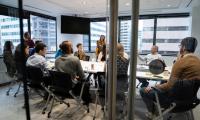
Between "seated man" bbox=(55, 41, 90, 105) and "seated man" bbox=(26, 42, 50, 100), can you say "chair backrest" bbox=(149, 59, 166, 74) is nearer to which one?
"seated man" bbox=(55, 41, 90, 105)

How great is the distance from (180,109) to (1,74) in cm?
383

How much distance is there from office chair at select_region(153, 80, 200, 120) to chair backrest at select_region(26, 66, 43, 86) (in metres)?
1.90

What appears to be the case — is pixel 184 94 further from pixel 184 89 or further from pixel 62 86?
pixel 62 86

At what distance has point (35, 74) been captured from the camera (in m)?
2.88

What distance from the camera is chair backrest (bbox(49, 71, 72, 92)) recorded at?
96.7 inches

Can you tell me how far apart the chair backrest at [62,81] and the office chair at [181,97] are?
1228 mm

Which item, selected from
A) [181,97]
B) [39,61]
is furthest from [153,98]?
[39,61]

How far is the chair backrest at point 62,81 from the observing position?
246 centimetres

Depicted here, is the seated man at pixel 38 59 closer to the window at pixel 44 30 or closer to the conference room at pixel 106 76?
the conference room at pixel 106 76

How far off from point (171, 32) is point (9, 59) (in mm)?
5384

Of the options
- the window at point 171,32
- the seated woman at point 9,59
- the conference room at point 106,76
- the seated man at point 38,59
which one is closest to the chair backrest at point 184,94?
the conference room at point 106,76

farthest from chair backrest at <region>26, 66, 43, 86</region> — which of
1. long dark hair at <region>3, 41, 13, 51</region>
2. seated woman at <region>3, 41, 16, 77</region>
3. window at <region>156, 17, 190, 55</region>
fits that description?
window at <region>156, 17, 190, 55</region>

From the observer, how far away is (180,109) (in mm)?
2088

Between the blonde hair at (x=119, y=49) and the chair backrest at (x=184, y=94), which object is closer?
the blonde hair at (x=119, y=49)
